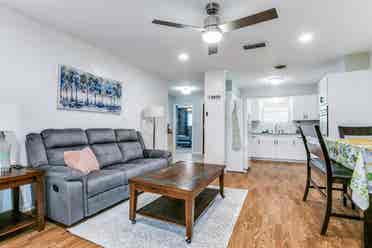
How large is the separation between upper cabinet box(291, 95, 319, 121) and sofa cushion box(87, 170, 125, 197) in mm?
5676

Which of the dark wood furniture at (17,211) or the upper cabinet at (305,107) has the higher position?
the upper cabinet at (305,107)

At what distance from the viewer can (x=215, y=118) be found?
4617 mm

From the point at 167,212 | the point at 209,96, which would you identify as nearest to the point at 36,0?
the point at 167,212

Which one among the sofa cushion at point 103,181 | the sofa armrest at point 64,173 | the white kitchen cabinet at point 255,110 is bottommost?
the sofa cushion at point 103,181

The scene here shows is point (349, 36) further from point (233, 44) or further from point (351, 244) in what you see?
point (351, 244)

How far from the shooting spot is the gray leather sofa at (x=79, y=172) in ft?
6.51

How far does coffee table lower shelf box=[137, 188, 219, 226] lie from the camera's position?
6.21ft

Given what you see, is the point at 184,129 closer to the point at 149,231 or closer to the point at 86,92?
the point at 86,92

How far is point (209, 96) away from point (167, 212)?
128 inches

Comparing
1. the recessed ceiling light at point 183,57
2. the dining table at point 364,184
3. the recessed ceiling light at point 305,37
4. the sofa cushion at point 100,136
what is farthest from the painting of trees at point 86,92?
the dining table at point 364,184

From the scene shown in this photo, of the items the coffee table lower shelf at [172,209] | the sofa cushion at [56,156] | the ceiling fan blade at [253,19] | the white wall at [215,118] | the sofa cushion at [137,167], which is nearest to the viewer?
the ceiling fan blade at [253,19]

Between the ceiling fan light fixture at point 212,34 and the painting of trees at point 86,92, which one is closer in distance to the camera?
the ceiling fan light fixture at point 212,34

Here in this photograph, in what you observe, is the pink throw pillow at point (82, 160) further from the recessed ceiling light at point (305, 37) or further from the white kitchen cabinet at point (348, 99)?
the white kitchen cabinet at point (348, 99)

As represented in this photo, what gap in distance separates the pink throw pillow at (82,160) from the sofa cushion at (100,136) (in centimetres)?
35
